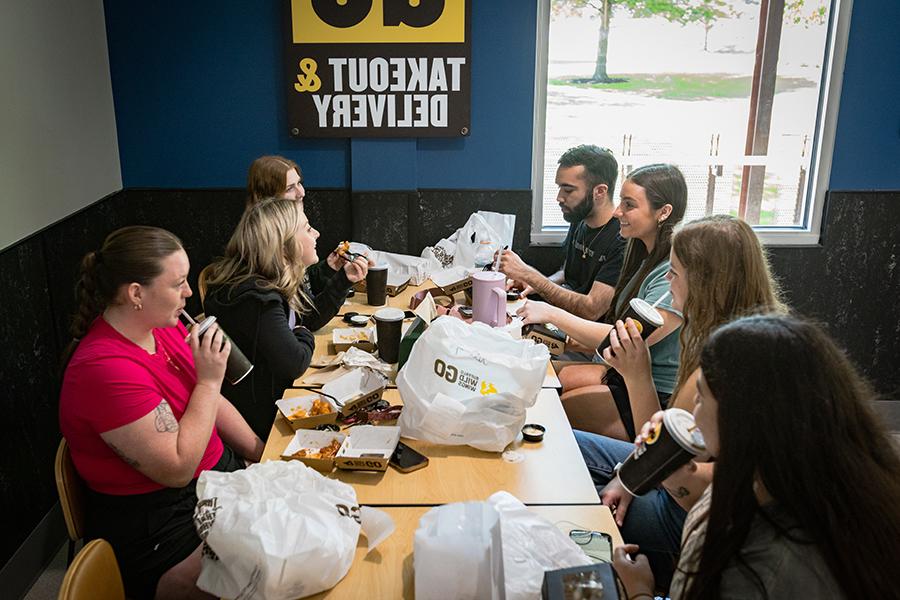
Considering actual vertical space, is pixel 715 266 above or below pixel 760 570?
above

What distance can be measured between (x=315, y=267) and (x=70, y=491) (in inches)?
62.8

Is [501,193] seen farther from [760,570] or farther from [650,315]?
[760,570]

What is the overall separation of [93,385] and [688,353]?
4.84 ft

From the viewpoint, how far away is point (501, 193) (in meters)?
4.06

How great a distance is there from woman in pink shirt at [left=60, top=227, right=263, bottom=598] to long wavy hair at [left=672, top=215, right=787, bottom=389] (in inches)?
47.8

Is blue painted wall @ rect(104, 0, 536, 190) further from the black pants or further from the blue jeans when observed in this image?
the black pants

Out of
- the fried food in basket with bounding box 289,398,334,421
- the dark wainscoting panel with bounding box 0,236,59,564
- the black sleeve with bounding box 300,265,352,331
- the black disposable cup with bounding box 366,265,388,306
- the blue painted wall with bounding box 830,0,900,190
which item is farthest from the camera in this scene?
the blue painted wall with bounding box 830,0,900,190

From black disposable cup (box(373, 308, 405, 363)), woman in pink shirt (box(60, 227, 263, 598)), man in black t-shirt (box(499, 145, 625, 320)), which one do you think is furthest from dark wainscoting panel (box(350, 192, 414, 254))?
woman in pink shirt (box(60, 227, 263, 598))

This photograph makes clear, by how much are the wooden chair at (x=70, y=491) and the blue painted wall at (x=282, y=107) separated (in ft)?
7.93

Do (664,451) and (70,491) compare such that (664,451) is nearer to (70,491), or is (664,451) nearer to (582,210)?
(70,491)

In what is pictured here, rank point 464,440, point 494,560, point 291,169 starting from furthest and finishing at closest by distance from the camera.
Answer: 1. point 291,169
2. point 464,440
3. point 494,560

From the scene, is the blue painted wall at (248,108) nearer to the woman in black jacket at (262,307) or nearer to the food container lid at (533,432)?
the woman in black jacket at (262,307)

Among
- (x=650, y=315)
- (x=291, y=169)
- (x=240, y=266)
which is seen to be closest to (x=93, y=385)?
(x=240, y=266)

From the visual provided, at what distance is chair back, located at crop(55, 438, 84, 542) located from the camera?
178cm
